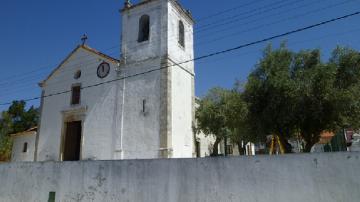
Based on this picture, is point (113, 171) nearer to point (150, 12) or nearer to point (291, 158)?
point (291, 158)

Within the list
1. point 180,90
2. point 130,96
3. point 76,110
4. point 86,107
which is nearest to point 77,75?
point 76,110

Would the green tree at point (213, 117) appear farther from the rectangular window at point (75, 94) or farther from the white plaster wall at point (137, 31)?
the rectangular window at point (75, 94)

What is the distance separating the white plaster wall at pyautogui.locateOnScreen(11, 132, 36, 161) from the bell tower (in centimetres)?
873

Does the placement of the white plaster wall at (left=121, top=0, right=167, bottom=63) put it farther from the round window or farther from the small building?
the small building

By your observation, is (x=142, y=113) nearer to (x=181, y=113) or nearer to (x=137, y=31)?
(x=181, y=113)

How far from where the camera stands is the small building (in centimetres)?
2230

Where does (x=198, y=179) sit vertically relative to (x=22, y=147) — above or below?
below

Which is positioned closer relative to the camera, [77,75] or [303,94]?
[303,94]

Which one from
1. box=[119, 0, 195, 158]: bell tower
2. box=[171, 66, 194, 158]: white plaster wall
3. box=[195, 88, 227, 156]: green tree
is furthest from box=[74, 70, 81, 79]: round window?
box=[195, 88, 227, 156]: green tree

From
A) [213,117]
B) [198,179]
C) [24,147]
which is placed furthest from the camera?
[24,147]

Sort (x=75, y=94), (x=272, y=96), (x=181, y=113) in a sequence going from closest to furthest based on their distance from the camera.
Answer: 1. (x=272, y=96)
2. (x=181, y=113)
3. (x=75, y=94)

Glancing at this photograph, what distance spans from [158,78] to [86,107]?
5.09 meters

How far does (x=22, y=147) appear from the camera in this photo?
22875 mm

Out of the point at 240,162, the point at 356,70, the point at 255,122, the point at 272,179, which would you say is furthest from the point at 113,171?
the point at 356,70
